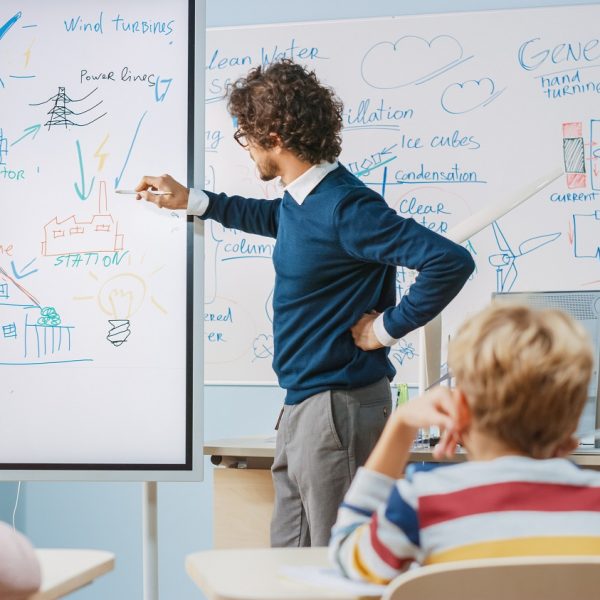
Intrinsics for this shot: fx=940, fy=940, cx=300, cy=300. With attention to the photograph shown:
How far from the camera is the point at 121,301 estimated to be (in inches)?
84.1

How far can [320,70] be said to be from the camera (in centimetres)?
347

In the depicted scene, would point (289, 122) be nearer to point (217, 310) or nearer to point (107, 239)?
point (107, 239)

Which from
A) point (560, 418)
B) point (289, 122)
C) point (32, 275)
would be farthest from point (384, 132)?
point (560, 418)

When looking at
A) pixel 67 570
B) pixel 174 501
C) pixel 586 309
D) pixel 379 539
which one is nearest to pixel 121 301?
pixel 67 570

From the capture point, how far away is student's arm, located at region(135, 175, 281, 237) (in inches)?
82.5

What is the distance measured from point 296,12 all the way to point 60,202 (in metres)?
1.70

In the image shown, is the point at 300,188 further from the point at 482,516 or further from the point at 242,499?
the point at 482,516

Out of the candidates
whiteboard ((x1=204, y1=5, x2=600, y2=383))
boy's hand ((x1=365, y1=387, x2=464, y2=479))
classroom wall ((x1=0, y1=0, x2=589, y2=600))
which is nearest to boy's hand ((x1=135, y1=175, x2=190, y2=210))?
boy's hand ((x1=365, y1=387, x2=464, y2=479))

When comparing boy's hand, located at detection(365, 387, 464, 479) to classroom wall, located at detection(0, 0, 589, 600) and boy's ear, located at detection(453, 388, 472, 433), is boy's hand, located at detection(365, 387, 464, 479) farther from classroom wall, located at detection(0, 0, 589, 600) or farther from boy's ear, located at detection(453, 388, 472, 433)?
classroom wall, located at detection(0, 0, 589, 600)

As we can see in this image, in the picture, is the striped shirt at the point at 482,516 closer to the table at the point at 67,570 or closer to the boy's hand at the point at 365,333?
the table at the point at 67,570

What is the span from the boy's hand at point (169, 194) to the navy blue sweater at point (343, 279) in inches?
9.3

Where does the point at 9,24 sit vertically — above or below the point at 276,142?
above

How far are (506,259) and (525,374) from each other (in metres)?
2.36

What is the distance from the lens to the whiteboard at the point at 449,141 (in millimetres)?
3312
